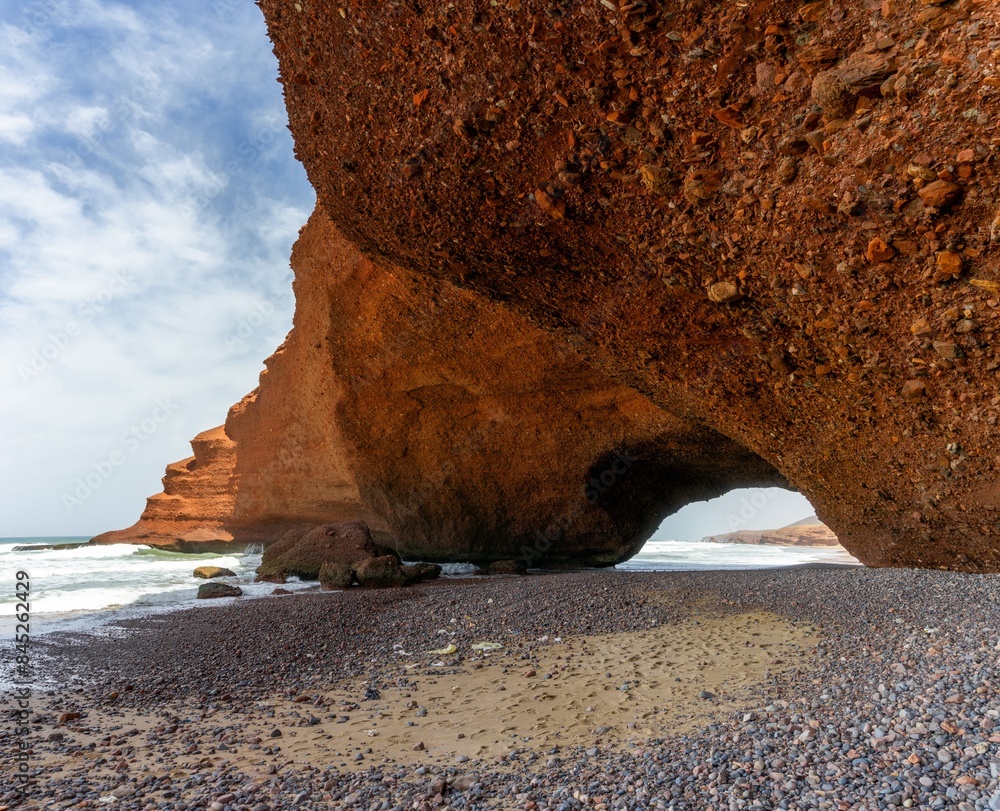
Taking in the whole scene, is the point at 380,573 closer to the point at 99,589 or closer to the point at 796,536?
the point at 99,589

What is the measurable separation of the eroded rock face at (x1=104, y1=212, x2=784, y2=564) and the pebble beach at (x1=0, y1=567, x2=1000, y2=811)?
5.45m

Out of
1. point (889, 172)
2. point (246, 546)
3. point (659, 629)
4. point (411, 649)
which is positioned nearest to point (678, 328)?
point (889, 172)

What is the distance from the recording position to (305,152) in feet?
22.5

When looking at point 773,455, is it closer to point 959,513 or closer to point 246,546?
point 959,513

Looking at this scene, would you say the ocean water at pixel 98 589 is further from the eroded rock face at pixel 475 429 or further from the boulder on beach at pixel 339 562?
the eroded rock face at pixel 475 429

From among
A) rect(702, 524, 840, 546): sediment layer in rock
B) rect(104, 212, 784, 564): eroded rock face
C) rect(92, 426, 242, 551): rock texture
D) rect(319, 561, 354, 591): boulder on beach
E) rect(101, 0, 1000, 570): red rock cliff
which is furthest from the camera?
rect(702, 524, 840, 546): sediment layer in rock

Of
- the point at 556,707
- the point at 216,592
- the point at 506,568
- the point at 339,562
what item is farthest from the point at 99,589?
the point at 556,707

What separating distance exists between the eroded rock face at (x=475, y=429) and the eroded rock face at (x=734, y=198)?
10.4 ft

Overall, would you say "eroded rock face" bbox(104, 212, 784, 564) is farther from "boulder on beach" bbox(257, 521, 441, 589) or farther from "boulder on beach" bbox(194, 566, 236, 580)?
"boulder on beach" bbox(194, 566, 236, 580)

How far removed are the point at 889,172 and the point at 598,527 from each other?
10.2m

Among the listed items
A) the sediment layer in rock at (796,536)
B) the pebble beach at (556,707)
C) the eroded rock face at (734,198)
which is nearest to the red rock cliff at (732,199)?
the eroded rock face at (734,198)

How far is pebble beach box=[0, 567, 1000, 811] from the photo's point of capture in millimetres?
2242

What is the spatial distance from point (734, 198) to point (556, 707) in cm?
387

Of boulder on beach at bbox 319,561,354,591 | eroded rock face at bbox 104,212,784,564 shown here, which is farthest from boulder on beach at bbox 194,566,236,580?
boulder on beach at bbox 319,561,354,591
